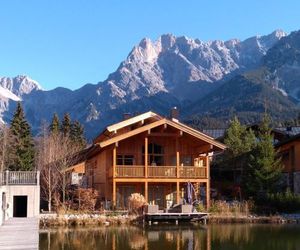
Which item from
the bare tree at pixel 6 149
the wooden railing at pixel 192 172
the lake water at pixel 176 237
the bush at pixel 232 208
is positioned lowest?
the lake water at pixel 176 237

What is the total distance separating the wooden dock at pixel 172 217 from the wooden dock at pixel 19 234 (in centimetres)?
760

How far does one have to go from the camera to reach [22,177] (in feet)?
111

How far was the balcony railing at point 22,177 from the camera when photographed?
33.4 m

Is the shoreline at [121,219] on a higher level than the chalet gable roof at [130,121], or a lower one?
lower

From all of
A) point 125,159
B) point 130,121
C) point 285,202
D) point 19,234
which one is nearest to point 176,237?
point 19,234

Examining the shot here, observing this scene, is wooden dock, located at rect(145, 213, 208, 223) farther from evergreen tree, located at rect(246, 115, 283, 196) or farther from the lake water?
evergreen tree, located at rect(246, 115, 283, 196)

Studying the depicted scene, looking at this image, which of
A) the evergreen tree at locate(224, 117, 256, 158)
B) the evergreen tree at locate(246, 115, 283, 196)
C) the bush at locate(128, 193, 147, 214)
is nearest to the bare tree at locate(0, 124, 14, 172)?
the bush at locate(128, 193, 147, 214)

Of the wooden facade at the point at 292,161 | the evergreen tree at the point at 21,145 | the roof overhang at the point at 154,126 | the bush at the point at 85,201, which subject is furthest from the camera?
the evergreen tree at the point at 21,145

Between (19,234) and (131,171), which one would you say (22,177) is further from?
(19,234)

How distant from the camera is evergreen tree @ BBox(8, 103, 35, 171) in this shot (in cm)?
5609

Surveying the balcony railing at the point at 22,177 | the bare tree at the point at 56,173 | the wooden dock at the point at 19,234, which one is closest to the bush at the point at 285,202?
the bare tree at the point at 56,173

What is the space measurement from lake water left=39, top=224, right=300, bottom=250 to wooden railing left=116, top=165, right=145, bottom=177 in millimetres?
6063

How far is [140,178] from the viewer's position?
37875 mm

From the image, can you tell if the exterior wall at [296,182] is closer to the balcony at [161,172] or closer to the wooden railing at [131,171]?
the balcony at [161,172]
